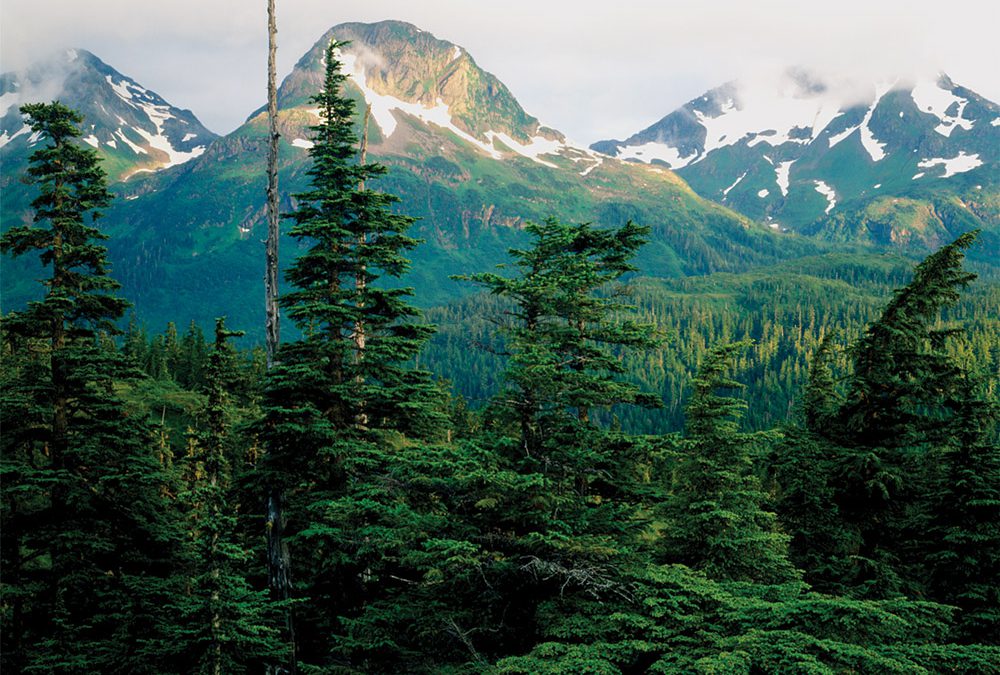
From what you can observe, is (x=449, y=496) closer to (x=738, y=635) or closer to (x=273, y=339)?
(x=738, y=635)

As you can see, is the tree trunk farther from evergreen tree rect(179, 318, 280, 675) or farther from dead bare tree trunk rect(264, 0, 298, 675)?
evergreen tree rect(179, 318, 280, 675)

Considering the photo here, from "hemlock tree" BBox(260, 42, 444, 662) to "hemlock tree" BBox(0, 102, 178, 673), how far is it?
4.56 meters

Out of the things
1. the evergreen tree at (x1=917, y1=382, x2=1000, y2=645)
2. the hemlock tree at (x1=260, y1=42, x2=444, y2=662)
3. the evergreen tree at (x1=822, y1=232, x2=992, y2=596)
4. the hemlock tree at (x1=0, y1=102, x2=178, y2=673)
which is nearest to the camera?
the hemlock tree at (x1=0, y1=102, x2=178, y2=673)

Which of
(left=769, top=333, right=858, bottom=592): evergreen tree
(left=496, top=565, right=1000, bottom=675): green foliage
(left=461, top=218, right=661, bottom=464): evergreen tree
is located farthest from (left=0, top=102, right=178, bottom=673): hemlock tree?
(left=769, top=333, right=858, bottom=592): evergreen tree

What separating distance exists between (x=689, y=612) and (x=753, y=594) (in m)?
1.91

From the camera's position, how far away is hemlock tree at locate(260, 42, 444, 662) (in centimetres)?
1961

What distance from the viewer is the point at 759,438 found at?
21.9 metres

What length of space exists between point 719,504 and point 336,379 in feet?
46.0

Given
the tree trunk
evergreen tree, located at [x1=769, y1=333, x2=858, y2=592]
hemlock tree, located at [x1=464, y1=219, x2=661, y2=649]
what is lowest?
evergreen tree, located at [x1=769, y1=333, x2=858, y2=592]

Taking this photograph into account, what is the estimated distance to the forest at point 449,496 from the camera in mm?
13938

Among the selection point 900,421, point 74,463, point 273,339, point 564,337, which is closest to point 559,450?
point 564,337

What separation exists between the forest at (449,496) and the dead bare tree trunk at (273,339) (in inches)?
5.6

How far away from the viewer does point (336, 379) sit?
69.2 ft

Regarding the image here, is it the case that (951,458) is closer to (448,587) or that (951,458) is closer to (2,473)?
(448,587)
